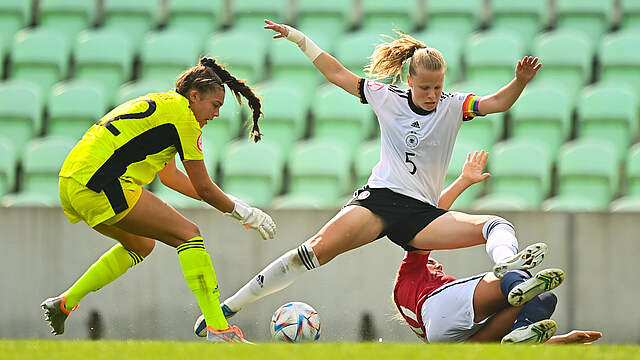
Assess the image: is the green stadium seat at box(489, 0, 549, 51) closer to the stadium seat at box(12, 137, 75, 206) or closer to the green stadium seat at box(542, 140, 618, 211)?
the green stadium seat at box(542, 140, 618, 211)

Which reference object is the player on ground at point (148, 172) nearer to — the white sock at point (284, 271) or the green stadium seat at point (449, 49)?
the white sock at point (284, 271)

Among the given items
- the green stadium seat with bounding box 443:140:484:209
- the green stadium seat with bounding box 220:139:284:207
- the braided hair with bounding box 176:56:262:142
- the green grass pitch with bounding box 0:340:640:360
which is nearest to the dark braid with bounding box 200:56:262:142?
the braided hair with bounding box 176:56:262:142

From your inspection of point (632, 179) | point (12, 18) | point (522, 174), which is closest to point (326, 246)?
point (522, 174)

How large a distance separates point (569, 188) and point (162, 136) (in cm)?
416

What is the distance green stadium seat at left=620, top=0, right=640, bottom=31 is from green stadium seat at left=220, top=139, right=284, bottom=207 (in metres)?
4.09

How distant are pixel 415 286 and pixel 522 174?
3119mm

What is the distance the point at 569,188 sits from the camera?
794cm

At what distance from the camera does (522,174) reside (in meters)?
7.90

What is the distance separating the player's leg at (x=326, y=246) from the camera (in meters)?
5.07

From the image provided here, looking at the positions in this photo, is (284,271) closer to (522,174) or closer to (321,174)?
(321,174)

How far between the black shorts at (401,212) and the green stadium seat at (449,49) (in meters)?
3.94

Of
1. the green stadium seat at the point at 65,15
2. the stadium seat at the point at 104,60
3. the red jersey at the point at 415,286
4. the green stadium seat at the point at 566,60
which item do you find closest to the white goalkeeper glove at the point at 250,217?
the red jersey at the point at 415,286

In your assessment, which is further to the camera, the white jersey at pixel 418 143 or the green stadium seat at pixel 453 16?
the green stadium seat at pixel 453 16

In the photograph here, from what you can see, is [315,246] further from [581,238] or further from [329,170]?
[329,170]
